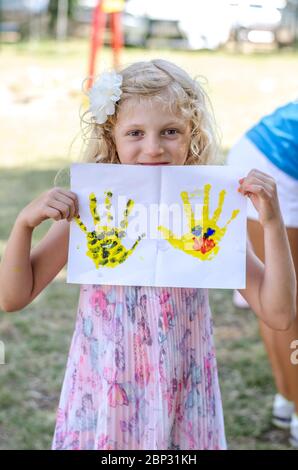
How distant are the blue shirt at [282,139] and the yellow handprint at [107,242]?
1.06m

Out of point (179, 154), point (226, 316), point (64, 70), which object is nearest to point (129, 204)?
point (179, 154)

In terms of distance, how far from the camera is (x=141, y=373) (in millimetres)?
2008

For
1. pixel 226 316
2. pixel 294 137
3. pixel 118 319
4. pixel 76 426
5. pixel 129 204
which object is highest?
pixel 226 316

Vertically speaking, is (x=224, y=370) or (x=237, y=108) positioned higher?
(x=237, y=108)

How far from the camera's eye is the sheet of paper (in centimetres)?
186

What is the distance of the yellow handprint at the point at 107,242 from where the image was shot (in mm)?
1890

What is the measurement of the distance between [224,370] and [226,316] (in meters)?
0.69

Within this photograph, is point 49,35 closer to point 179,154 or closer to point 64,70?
point 64,70

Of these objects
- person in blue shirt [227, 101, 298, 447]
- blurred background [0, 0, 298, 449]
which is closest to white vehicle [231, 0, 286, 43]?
blurred background [0, 0, 298, 449]

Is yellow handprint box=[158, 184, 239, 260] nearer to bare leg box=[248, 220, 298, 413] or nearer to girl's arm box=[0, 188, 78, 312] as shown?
girl's arm box=[0, 188, 78, 312]

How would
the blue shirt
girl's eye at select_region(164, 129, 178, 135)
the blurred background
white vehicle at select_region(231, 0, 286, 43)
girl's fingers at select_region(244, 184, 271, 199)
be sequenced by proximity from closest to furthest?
1. girl's fingers at select_region(244, 184, 271, 199)
2. girl's eye at select_region(164, 129, 178, 135)
3. the blue shirt
4. the blurred background
5. white vehicle at select_region(231, 0, 286, 43)

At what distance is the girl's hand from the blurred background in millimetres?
210
